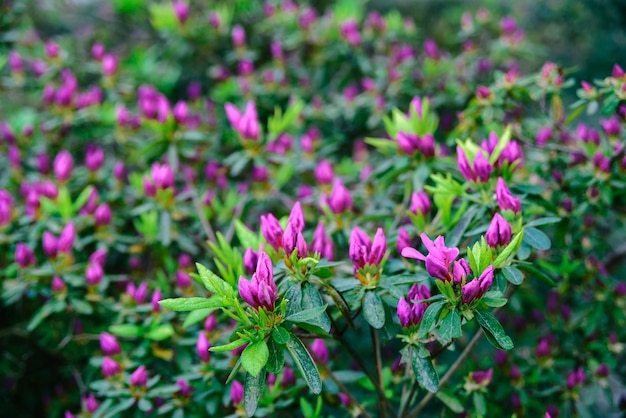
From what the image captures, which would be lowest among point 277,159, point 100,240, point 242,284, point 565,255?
point 565,255

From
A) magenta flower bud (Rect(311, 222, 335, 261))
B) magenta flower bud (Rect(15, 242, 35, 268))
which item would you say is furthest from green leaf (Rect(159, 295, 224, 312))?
magenta flower bud (Rect(15, 242, 35, 268))

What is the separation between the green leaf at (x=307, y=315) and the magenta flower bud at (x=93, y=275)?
3.44 feet

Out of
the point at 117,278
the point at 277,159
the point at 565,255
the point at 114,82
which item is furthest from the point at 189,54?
the point at 565,255

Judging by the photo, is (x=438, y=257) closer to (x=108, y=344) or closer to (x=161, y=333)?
(x=161, y=333)

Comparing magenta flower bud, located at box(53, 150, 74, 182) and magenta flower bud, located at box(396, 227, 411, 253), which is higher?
magenta flower bud, located at box(396, 227, 411, 253)

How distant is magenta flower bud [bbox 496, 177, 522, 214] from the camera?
1.41 meters

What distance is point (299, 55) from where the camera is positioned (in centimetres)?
332

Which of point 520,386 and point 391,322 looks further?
point 520,386

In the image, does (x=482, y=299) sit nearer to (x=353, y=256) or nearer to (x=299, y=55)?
(x=353, y=256)

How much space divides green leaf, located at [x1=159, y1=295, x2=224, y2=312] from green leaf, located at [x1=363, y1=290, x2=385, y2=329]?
33cm

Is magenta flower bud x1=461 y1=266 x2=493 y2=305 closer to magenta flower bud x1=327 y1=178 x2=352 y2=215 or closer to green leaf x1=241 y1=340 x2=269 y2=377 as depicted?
green leaf x1=241 y1=340 x2=269 y2=377

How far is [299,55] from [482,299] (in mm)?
2434

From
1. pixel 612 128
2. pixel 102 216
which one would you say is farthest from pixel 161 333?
pixel 612 128

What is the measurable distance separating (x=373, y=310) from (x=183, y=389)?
0.73m
